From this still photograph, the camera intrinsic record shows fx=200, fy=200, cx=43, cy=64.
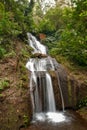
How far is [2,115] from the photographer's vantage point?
26.9 ft

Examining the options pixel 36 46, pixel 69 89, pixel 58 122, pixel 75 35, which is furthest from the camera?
pixel 36 46

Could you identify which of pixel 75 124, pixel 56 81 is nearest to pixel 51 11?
pixel 56 81

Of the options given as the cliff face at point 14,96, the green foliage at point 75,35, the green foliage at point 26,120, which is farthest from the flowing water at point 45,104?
the green foliage at point 75,35

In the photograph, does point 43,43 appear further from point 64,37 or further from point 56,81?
point 56,81

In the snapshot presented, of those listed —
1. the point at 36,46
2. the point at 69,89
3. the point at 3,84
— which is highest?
the point at 36,46

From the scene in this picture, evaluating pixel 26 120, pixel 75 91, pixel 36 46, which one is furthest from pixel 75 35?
pixel 36 46

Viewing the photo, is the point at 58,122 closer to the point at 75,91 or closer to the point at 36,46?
the point at 75,91

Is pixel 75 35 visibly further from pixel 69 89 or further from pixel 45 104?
pixel 45 104

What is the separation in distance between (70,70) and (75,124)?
15.9 ft

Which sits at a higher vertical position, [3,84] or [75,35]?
[75,35]

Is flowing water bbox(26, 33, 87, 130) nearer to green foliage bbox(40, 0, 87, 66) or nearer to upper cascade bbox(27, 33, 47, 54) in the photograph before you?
green foliage bbox(40, 0, 87, 66)

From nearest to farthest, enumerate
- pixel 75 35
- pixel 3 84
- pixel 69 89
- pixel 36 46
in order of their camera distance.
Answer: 1. pixel 3 84
2. pixel 69 89
3. pixel 75 35
4. pixel 36 46

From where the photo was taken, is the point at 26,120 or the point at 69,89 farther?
the point at 69,89

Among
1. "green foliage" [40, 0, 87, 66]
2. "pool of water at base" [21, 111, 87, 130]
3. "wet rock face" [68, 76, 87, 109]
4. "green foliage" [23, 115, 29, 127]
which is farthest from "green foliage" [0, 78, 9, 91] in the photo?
"green foliage" [40, 0, 87, 66]
